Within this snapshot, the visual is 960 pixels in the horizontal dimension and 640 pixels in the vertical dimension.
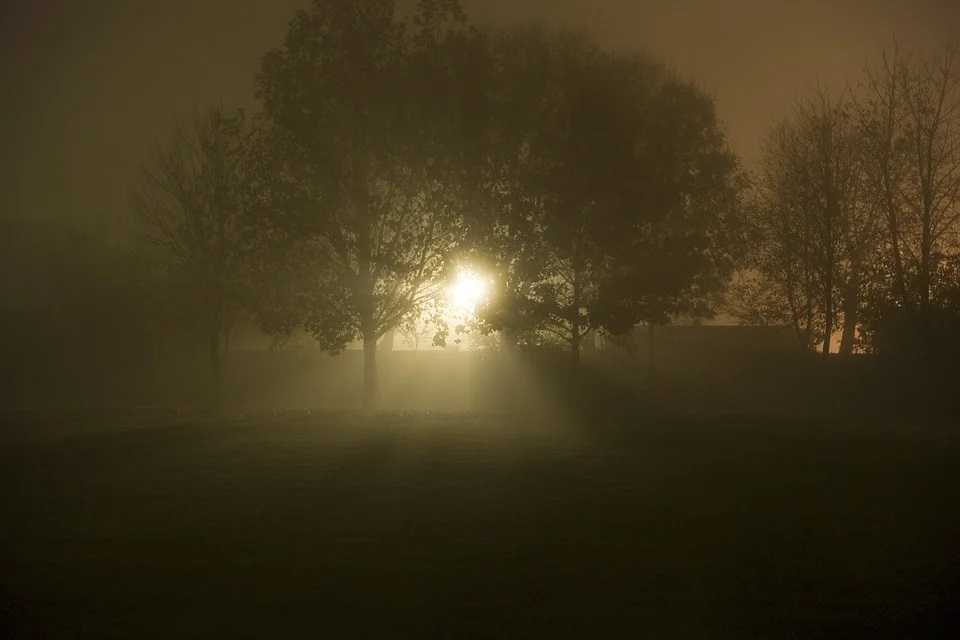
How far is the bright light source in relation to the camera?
121 ft

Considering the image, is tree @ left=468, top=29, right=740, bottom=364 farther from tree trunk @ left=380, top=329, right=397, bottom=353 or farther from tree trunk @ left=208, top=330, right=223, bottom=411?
tree trunk @ left=380, top=329, right=397, bottom=353

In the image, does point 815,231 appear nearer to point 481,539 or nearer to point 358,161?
point 358,161

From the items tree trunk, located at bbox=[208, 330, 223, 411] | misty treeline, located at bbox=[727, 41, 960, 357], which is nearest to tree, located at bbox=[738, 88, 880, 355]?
misty treeline, located at bbox=[727, 41, 960, 357]

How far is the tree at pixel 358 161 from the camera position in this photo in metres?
35.1

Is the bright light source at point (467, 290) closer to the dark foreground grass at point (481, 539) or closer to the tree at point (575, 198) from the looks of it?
the tree at point (575, 198)

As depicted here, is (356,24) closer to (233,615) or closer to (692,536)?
(692,536)

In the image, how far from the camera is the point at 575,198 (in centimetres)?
3444

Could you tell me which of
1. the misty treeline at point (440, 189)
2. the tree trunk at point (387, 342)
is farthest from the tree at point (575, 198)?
the tree trunk at point (387, 342)

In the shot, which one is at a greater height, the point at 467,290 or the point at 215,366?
the point at 467,290

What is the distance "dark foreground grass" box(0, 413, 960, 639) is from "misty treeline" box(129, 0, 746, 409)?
11.9 metres

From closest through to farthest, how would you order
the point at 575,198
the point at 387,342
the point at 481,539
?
the point at 481,539, the point at 575,198, the point at 387,342

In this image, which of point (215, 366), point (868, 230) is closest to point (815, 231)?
point (868, 230)

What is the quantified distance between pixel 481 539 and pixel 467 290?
23.9 metres

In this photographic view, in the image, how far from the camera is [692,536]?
46.7 ft
